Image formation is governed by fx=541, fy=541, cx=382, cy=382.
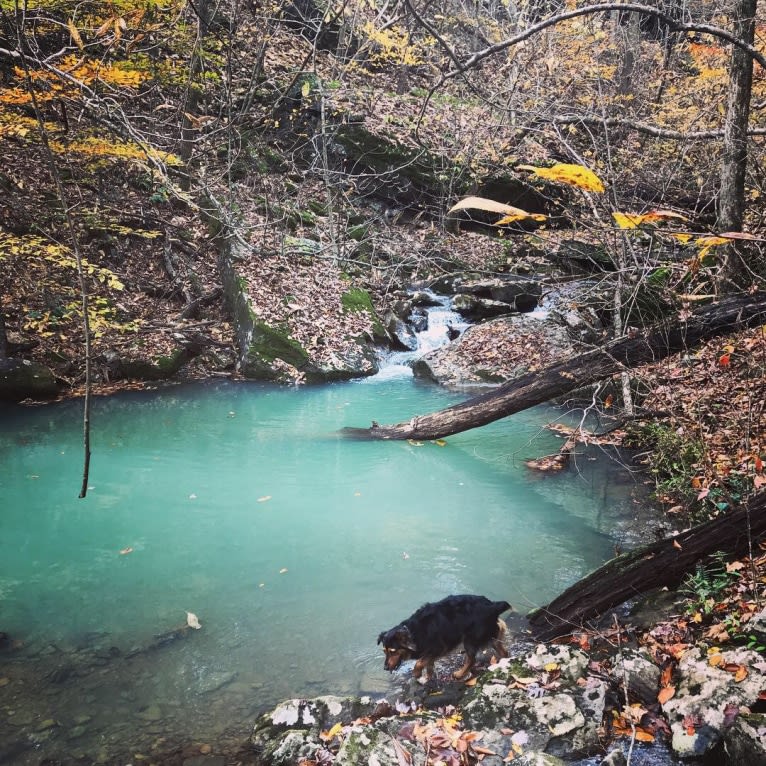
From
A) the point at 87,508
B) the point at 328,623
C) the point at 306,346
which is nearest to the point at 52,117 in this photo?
the point at 306,346

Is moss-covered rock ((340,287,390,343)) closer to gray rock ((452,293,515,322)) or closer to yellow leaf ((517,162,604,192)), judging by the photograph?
gray rock ((452,293,515,322))

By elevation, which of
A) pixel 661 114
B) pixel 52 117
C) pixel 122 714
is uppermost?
pixel 661 114

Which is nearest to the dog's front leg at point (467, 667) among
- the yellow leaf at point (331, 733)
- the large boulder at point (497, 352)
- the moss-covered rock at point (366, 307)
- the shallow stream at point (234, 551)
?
the shallow stream at point (234, 551)

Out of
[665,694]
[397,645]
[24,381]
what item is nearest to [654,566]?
[665,694]

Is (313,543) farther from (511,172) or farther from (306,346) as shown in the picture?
(511,172)

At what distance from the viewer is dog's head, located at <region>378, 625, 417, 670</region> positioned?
382 centimetres

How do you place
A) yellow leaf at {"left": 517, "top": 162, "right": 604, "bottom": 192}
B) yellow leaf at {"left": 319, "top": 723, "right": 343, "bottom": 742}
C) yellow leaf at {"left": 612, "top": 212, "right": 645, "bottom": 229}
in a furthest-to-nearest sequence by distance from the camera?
yellow leaf at {"left": 319, "top": 723, "right": 343, "bottom": 742} → yellow leaf at {"left": 612, "top": 212, "right": 645, "bottom": 229} → yellow leaf at {"left": 517, "top": 162, "right": 604, "bottom": 192}

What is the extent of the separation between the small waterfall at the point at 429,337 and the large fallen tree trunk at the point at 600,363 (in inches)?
188

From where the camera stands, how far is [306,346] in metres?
11.9

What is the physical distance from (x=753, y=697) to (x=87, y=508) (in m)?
6.70

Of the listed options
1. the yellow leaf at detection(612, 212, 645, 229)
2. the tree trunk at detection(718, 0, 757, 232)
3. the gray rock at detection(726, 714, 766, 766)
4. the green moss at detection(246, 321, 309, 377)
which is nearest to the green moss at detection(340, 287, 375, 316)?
the green moss at detection(246, 321, 309, 377)

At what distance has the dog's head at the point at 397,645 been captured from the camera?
12.5 ft

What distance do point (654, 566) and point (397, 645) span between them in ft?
6.15

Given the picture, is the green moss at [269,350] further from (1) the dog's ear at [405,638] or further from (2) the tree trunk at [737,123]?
(1) the dog's ear at [405,638]
